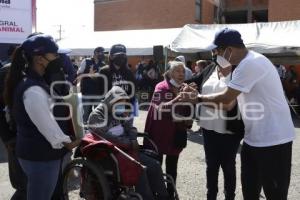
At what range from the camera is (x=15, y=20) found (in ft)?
23.7

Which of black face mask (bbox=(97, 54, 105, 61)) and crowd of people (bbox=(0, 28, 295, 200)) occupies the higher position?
black face mask (bbox=(97, 54, 105, 61))

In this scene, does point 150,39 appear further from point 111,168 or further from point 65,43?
point 111,168

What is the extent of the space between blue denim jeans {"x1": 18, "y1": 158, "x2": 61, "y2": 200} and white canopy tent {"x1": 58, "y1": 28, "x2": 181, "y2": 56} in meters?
14.2

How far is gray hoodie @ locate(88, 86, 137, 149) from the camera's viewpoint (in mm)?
4242

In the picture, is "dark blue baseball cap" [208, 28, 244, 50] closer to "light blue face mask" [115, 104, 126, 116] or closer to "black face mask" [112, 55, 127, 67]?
"light blue face mask" [115, 104, 126, 116]

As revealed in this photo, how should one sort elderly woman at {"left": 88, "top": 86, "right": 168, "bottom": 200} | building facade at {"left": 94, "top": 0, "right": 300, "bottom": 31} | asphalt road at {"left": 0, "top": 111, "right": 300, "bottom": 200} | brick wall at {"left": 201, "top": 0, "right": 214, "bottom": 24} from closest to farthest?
1. elderly woman at {"left": 88, "top": 86, "right": 168, "bottom": 200}
2. asphalt road at {"left": 0, "top": 111, "right": 300, "bottom": 200}
3. building facade at {"left": 94, "top": 0, "right": 300, "bottom": 31}
4. brick wall at {"left": 201, "top": 0, "right": 214, "bottom": 24}

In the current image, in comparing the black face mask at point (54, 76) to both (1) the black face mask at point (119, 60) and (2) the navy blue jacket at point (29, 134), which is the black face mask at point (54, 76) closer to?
(2) the navy blue jacket at point (29, 134)

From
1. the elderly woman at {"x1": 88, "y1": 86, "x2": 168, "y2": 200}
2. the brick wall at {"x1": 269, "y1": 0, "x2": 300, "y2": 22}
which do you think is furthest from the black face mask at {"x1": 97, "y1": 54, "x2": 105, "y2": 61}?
the brick wall at {"x1": 269, "y1": 0, "x2": 300, "y2": 22}

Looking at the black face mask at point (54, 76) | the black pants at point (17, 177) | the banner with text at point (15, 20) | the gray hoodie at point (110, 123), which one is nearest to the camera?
the black face mask at point (54, 76)

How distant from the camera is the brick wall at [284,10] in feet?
78.0

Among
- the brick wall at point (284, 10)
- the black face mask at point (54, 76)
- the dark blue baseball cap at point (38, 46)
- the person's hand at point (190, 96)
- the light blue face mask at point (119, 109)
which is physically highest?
the brick wall at point (284, 10)

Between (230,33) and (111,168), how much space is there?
1.65 m

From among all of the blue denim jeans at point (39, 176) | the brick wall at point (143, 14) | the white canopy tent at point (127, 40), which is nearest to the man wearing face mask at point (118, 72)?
the blue denim jeans at point (39, 176)

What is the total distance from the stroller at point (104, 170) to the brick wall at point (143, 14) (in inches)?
1020
